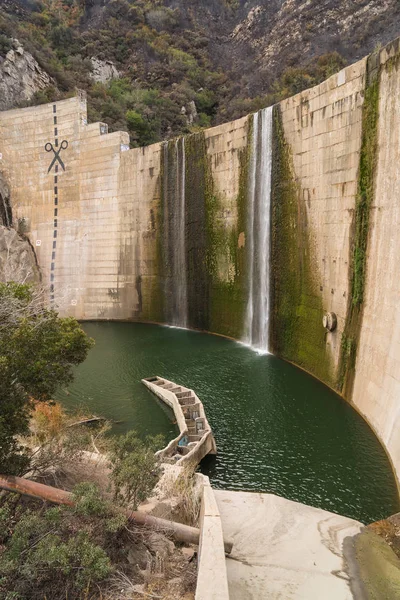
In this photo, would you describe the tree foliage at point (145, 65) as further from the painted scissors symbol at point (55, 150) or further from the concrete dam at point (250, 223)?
the concrete dam at point (250, 223)

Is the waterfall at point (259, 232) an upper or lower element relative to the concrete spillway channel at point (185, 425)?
upper

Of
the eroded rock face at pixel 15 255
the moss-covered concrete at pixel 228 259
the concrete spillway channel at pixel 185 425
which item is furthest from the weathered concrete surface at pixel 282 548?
the eroded rock face at pixel 15 255

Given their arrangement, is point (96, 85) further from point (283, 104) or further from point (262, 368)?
point (262, 368)

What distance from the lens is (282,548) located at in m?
6.85

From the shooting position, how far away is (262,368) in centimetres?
1742

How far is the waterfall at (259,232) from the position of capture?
19.6 meters

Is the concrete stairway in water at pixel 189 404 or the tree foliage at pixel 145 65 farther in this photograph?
the tree foliage at pixel 145 65

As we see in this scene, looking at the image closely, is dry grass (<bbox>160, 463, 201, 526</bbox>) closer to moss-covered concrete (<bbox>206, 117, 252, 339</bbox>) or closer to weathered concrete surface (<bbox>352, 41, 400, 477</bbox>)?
weathered concrete surface (<bbox>352, 41, 400, 477</bbox>)

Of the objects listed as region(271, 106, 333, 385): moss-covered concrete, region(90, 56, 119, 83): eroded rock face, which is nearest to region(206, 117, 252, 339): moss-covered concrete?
region(271, 106, 333, 385): moss-covered concrete

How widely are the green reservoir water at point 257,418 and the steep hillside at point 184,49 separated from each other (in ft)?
73.0

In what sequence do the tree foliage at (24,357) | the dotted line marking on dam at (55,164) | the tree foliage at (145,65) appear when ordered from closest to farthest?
the tree foliage at (24,357) < the dotted line marking on dam at (55,164) < the tree foliage at (145,65)

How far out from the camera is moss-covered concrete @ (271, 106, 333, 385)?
1673cm

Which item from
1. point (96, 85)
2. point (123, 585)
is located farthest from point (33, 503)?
point (96, 85)

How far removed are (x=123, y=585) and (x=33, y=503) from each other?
6.26 feet
